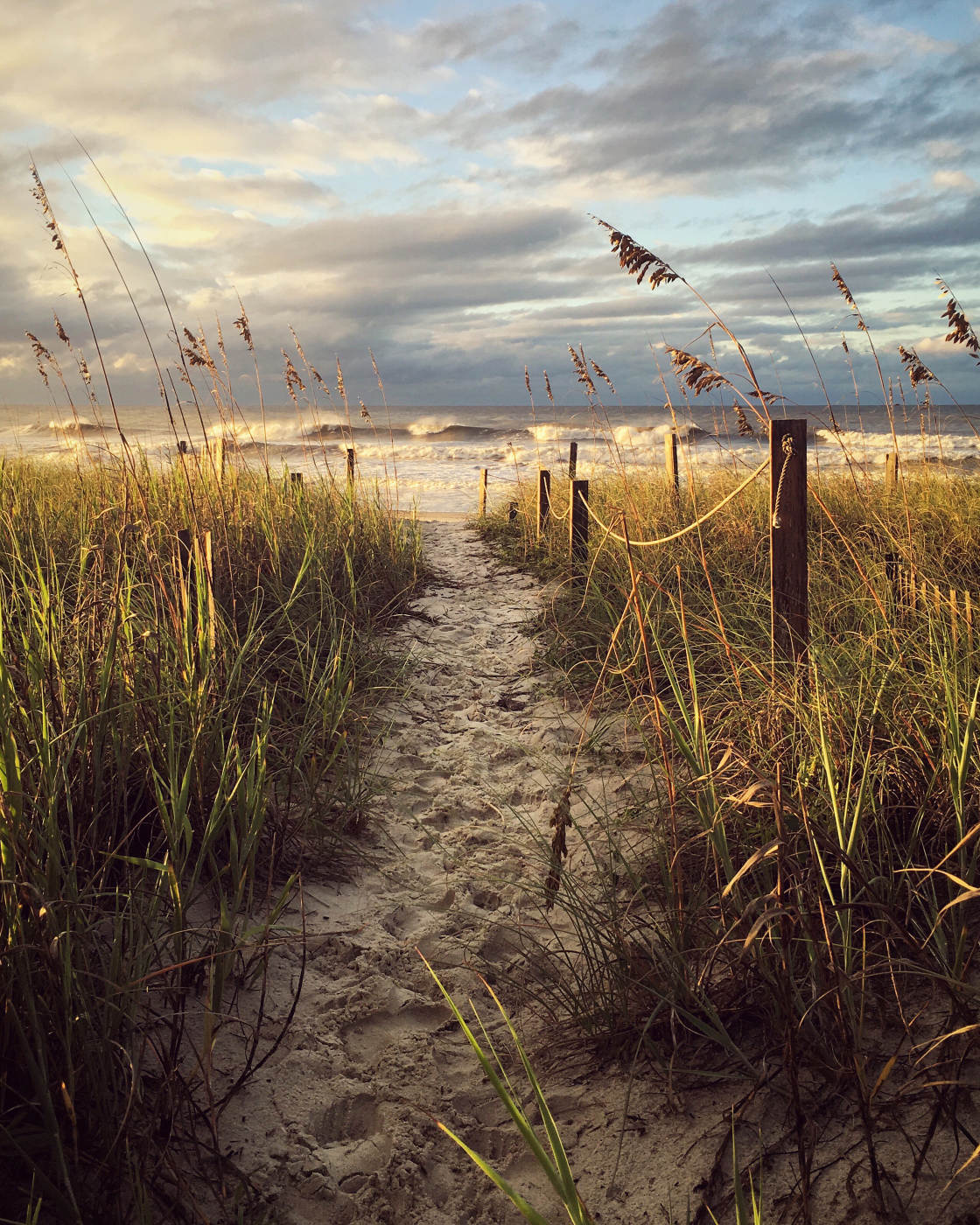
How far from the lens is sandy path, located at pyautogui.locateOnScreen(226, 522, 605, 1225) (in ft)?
5.71

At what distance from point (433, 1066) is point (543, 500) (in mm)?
6299

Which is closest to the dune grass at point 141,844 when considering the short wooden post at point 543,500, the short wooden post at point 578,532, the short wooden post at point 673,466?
the short wooden post at point 578,532

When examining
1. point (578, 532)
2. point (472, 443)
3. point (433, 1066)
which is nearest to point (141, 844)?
point (433, 1066)

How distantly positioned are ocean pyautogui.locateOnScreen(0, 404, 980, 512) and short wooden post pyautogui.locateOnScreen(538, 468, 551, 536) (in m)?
0.37

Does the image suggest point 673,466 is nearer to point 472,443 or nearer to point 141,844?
point 141,844

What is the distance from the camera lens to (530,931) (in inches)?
100

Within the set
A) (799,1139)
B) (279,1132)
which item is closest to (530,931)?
(279,1132)

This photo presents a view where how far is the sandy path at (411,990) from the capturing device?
1.74 m

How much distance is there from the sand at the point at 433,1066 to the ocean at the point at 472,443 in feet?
9.42

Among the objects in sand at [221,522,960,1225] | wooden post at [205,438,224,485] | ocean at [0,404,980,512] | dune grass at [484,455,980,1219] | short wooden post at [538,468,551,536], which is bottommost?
sand at [221,522,960,1225]

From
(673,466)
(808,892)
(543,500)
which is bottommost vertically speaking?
(808,892)

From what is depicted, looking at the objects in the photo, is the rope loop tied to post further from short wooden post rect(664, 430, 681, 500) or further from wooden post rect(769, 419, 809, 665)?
short wooden post rect(664, 430, 681, 500)

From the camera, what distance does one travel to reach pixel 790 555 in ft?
9.75

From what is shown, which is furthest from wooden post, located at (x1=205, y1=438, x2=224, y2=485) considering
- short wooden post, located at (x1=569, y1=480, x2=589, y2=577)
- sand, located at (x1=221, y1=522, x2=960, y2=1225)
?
short wooden post, located at (x1=569, y1=480, x2=589, y2=577)
